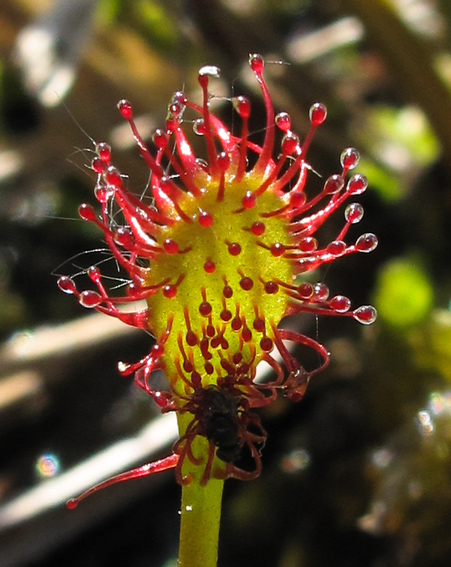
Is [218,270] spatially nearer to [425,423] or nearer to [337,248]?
[337,248]

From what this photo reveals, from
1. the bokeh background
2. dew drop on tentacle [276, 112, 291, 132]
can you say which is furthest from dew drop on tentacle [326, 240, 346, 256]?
the bokeh background

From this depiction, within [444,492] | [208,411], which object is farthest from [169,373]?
[444,492]

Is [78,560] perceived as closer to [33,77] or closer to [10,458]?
[10,458]

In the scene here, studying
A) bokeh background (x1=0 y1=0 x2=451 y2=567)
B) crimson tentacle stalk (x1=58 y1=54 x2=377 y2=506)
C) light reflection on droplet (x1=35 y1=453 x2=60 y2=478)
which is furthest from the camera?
light reflection on droplet (x1=35 y1=453 x2=60 y2=478)

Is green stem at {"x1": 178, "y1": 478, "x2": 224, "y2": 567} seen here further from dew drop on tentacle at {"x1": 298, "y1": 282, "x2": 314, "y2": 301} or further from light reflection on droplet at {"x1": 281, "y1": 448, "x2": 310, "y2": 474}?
light reflection on droplet at {"x1": 281, "y1": 448, "x2": 310, "y2": 474}

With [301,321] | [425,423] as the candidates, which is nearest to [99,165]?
[425,423]

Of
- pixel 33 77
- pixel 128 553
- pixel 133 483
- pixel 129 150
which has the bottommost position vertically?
pixel 128 553
